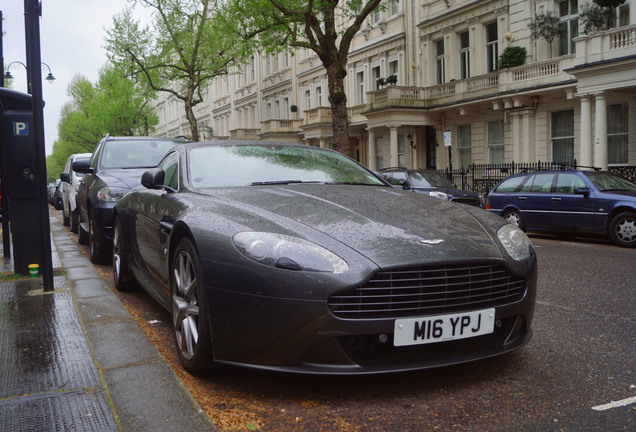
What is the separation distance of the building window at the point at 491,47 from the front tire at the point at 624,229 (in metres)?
15.5

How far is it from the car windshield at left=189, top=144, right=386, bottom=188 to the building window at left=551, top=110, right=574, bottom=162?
19770 mm

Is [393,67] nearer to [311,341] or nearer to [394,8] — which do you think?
[394,8]

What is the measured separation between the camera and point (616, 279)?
6.96 meters

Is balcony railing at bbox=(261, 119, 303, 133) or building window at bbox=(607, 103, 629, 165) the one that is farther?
balcony railing at bbox=(261, 119, 303, 133)

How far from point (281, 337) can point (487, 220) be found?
1577 mm

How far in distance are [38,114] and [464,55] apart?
24.5m

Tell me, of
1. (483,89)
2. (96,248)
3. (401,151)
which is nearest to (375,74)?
(401,151)

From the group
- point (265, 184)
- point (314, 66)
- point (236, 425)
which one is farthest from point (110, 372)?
point (314, 66)

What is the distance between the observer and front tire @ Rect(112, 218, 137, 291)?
5.93m

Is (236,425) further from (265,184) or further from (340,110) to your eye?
(340,110)

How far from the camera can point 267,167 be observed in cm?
468

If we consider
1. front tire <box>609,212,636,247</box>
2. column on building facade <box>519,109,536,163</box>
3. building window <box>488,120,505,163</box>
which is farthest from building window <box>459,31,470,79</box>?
front tire <box>609,212,636,247</box>

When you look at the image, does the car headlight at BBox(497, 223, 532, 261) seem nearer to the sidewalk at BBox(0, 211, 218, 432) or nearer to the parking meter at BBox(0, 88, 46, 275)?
the sidewalk at BBox(0, 211, 218, 432)

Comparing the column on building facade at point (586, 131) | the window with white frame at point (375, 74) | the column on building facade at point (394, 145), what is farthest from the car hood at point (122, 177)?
the window with white frame at point (375, 74)
